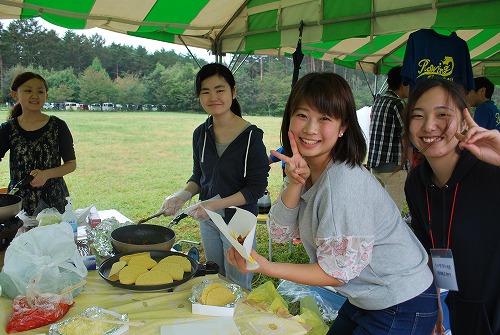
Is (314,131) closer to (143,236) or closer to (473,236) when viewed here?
(473,236)

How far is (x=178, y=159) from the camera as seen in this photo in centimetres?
1238

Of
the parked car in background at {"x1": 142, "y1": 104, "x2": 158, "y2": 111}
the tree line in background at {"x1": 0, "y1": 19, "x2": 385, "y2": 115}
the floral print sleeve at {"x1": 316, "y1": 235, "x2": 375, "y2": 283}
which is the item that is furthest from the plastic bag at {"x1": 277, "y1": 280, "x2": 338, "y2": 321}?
the parked car in background at {"x1": 142, "y1": 104, "x2": 158, "y2": 111}

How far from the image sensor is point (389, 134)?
12.4ft

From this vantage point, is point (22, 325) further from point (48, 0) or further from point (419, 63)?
point (419, 63)

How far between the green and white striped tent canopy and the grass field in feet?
3.35

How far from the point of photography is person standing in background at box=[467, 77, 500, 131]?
4.75m

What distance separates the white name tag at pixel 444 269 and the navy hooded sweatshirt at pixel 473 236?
53 mm

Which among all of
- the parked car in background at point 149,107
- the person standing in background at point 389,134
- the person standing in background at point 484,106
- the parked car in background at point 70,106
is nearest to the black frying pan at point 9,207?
the person standing in background at point 389,134

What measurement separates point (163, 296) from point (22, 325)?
439mm

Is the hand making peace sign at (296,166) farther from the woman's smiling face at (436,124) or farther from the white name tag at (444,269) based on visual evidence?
the white name tag at (444,269)

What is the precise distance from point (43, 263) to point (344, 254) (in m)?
1.08

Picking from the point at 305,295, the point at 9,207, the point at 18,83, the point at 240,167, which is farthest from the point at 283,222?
the point at 18,83

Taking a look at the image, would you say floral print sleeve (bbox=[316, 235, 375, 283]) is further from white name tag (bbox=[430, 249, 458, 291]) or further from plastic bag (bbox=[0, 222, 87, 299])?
plastic bag (bbox=[0, 222, 87, 299])

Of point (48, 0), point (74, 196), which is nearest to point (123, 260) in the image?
point (48, 0)
